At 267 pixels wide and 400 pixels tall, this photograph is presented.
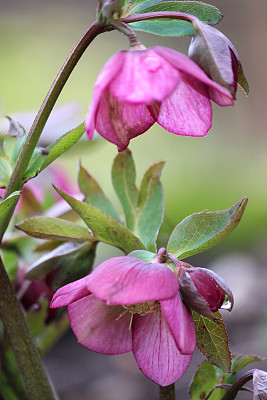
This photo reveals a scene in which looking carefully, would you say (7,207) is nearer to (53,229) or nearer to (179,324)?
(53,229)

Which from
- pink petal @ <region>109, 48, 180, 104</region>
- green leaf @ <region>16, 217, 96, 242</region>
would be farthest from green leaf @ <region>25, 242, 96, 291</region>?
pink petal @ <region>109, 48, 180, 104</region>

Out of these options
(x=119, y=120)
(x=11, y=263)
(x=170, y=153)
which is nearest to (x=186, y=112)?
(x=119, y=120)

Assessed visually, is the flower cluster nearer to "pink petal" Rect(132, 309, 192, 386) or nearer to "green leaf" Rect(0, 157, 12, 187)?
"pink petal" Rect(132, 309, 192, 386)

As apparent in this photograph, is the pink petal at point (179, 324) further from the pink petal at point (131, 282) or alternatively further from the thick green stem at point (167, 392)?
the thick green stem at point (167, 392)

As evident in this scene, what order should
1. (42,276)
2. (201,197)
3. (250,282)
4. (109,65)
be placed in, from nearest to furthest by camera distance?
1. (109,65)
2. (42,276)
3. (250,282)
4. (201,197)

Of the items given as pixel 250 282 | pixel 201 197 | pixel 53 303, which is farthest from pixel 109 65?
pixel 201 197

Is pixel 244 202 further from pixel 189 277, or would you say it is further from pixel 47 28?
pixel 47 28

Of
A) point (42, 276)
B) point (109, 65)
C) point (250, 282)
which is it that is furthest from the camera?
point (250, 282)
